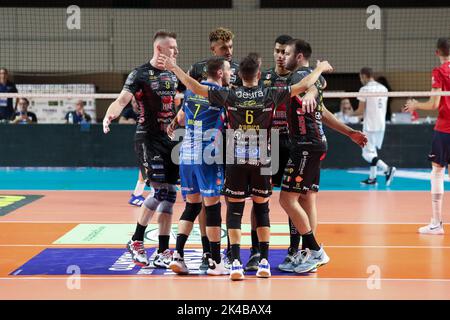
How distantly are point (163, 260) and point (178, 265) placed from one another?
0.45 m

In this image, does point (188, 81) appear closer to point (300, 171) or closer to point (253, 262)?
point (300, 171)

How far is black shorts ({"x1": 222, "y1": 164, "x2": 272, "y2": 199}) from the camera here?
258 inches

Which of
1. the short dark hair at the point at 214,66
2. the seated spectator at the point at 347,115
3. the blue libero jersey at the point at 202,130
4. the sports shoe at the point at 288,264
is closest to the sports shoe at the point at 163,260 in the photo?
the blue libero jersey at the point at 202,130

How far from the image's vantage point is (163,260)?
7.11 m

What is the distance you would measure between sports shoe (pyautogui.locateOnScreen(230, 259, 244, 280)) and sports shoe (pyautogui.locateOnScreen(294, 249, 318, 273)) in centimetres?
64

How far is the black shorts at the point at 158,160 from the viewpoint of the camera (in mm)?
7191

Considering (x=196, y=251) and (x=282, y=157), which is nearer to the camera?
(x=282, y=157)

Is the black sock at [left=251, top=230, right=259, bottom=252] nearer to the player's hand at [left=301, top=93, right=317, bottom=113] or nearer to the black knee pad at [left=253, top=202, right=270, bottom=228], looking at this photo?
the black knee pad at [left=253, top=202, right=270, bottom=228]

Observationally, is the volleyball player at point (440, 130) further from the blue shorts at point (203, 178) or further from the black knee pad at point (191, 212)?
the black knee pad at point (191, 212)

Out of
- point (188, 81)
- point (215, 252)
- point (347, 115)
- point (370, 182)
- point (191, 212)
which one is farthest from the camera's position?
point (347, 115)

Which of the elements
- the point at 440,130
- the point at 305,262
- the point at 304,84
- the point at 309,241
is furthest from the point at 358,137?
the point at 440,130

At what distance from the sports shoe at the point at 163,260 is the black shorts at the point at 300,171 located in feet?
4.28
